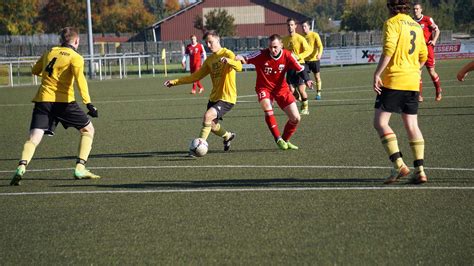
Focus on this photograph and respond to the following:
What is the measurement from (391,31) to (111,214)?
11.3 ft

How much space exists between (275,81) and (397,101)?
4.52 metres

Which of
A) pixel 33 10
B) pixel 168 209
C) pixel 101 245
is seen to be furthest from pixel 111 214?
pixel 33 10

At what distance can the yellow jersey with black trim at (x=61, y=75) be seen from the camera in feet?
36.0

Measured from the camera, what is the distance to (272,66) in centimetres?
1384

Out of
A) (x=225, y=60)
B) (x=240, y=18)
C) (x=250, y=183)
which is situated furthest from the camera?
(x=240, y=18)

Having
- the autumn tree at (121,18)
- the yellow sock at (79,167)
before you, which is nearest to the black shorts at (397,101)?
the yellow sock at (79,167)

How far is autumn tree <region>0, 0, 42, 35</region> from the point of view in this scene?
256ft

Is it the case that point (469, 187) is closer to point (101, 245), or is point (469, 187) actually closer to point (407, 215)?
point (407, 215)

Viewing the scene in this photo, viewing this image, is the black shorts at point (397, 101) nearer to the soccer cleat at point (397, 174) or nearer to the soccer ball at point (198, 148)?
the soccer cleat at point (397, 174)

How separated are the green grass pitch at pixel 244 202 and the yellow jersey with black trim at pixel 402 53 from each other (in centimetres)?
110

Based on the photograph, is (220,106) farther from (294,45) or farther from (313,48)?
(313,48)

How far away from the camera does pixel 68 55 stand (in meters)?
11.0

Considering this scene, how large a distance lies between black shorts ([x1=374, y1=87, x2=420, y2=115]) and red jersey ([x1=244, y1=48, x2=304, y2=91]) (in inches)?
165

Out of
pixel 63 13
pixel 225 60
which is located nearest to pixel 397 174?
pixel 225 60
